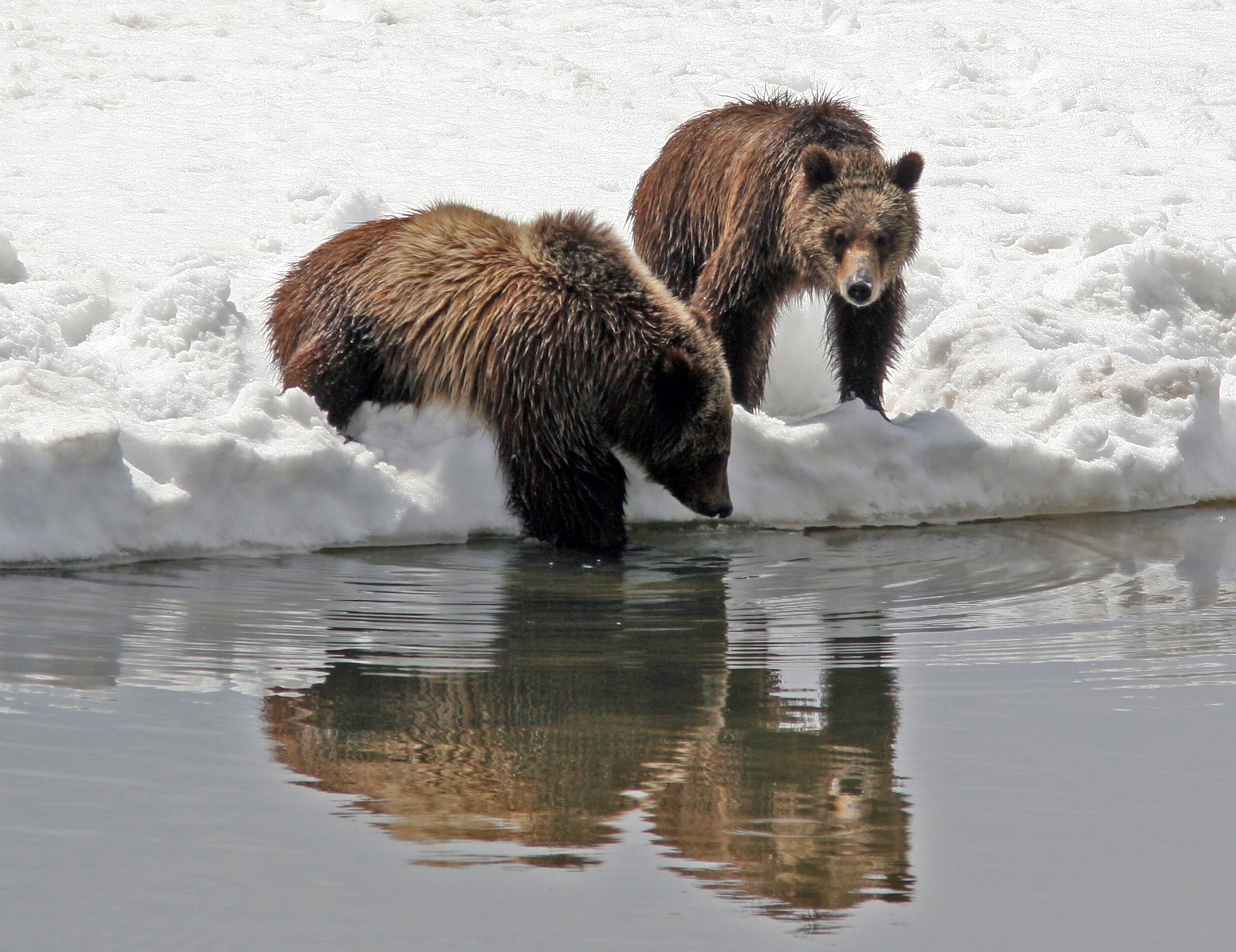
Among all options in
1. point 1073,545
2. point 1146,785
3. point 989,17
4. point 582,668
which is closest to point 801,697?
point 582,668

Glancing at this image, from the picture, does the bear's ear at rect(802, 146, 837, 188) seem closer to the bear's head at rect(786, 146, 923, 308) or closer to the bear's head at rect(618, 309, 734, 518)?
the bear's head at rect(786, 146, 923, 308)

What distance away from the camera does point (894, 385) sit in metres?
9.34

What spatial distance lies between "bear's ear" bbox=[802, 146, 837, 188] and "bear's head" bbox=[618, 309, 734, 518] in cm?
137

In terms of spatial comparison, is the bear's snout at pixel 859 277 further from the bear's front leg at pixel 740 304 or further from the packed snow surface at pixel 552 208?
the packed snow surface at pixel 552 208

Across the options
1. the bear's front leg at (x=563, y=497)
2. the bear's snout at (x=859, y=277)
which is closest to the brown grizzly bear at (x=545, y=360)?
the bear's front leg at (x=563, y=497)

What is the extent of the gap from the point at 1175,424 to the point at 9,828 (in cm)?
653

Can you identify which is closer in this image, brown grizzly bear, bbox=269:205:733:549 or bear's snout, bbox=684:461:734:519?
brown grizzly bear, bbox=269:205:733:549

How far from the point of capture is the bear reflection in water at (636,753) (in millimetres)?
3371

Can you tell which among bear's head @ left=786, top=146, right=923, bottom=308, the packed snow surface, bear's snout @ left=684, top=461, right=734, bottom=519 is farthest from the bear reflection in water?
bear's head @ left=786, top=146, right=923, bottom=308

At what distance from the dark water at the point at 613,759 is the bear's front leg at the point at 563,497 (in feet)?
2.13

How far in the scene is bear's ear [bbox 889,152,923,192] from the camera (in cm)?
833

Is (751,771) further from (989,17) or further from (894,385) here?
(989,17)

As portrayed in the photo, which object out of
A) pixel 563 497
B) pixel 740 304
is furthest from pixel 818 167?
pixel 563 497

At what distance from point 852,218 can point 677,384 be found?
1.63m
